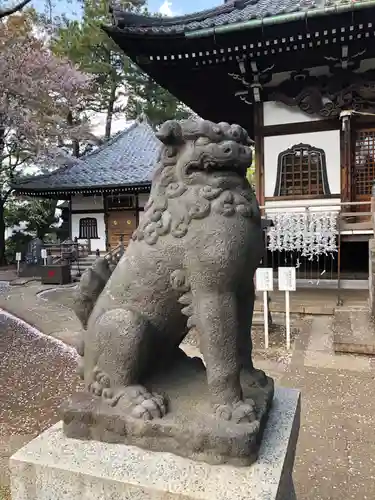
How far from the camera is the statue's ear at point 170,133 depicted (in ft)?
4.77

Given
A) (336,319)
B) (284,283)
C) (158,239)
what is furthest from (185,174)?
(336,319)

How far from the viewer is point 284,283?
17.3 ft

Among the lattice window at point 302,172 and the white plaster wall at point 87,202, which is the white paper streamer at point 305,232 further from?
the white plaster wall at point 87,202

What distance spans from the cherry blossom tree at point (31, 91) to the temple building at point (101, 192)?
158cm

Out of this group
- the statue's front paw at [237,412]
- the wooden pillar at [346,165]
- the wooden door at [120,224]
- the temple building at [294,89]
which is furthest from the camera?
the wooden door at [120,224]

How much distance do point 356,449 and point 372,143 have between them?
6607 mm

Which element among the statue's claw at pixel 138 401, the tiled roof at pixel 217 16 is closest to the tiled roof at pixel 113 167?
the tiled roof at pixel 217 16

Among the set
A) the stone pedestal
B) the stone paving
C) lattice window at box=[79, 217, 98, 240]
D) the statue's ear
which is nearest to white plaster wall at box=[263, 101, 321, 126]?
the stone paving

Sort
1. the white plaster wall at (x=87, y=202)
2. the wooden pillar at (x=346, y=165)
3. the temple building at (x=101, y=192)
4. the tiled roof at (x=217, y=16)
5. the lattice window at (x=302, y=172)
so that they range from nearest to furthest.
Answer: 1. the tiled roof at (x=217, y=16)
2. the wooden pillar at (x=346, y=165)
3. the lattice window at (x=302, y=172)
4. the temple building at (x=101, y=192)
5. the white plaster wall at (x=87, y=202)

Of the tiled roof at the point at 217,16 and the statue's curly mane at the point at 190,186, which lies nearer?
the statue's curly mane at the point at 190,186

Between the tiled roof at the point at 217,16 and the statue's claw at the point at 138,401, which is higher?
the tiled roof at the point at 217,16

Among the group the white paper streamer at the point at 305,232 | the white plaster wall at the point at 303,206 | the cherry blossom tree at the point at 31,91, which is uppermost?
the cherry blossom tree at the point at 31,91

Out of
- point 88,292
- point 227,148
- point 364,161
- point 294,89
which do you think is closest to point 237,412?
point 88,292

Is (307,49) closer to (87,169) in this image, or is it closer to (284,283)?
(284,283)
